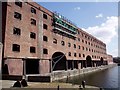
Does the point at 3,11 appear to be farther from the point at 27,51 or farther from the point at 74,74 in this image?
the point at 74,74

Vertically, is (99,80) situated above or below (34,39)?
below

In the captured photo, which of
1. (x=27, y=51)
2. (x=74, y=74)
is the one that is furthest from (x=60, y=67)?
(x=27, y=51)

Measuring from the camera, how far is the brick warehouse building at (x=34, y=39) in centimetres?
3988

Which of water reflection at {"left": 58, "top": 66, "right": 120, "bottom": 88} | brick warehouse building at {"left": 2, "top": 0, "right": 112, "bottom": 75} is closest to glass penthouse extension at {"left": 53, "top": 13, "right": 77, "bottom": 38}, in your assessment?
brick warehouse building at {"left": 2, "top": 0, "right": 112, "bottom": 75}

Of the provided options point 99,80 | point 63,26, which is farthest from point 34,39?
point 99,80

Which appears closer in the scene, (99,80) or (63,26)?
(99,80)

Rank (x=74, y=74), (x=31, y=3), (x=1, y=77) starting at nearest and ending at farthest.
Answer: (x=1, y=77), (x=31, y=3), (x=74, y=74)

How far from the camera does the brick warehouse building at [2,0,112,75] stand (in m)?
39.9

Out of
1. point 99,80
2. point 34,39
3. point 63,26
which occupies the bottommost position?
point 99,80

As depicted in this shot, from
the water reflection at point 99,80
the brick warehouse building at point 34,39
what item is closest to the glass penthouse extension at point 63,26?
the brick warehouse building at point 34,39

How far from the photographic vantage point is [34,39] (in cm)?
4775

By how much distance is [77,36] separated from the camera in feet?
245

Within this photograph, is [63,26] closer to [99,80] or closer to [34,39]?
[34,39]

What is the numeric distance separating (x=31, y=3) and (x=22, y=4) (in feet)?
12.2
